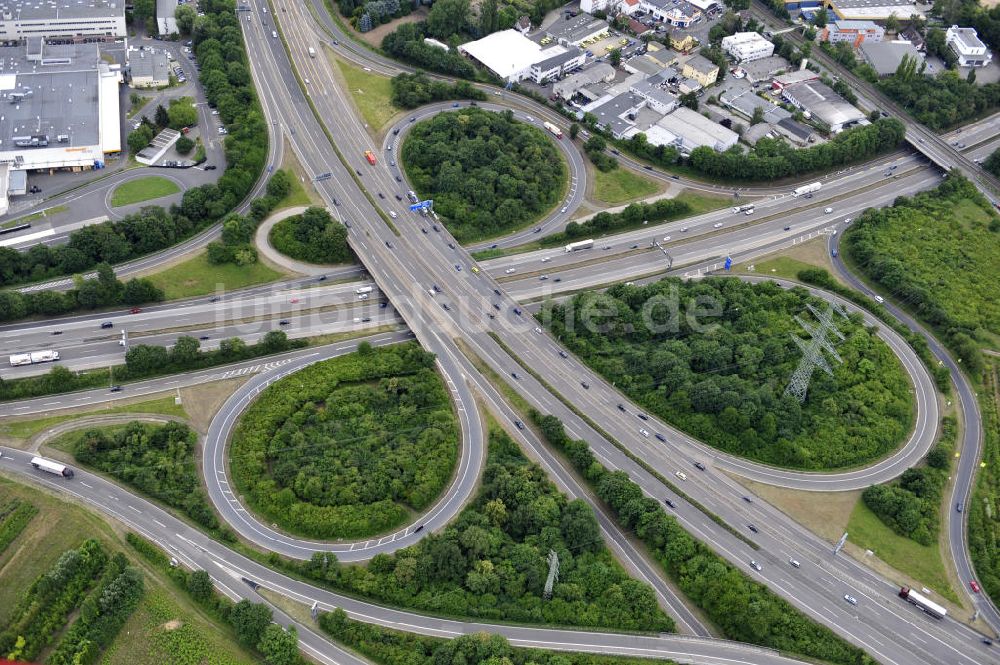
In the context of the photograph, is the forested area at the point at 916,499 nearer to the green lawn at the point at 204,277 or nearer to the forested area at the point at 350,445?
the forested area at the point at 350,445

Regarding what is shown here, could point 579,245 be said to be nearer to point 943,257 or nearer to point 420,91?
point 420,91

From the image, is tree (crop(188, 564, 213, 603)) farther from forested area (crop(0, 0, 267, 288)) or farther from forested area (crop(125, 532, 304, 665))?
forested area (crop(0, 0, 267, 288))

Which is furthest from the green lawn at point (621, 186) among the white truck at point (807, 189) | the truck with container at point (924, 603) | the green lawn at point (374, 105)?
the truck with container at point (924, 603)

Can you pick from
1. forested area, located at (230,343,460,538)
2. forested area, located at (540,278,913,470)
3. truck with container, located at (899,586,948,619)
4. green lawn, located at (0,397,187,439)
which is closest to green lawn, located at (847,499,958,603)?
truck with container, located at (899,586,948,619)

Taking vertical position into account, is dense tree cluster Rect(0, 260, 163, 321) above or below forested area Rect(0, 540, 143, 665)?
above

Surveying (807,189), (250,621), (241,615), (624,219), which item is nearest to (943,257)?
(807,189)

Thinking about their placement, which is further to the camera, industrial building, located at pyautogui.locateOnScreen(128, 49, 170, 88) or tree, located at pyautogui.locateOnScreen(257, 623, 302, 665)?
industrial building, located at pyautogui.locateOnScreen(128, 49, 170, 88)
